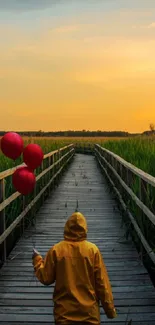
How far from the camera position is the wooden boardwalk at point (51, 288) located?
4785 mm

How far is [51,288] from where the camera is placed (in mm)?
5574

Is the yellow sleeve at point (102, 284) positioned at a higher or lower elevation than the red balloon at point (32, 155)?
lower

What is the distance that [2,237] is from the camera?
619cm

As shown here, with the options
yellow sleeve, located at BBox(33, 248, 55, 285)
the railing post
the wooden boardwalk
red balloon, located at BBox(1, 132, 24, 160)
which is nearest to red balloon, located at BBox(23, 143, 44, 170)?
red balloon, located at BBox(1, 132, 24, 160)

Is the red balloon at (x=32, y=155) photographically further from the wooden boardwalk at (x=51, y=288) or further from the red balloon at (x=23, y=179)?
the wooden boardwalk at (x=51, y=288)

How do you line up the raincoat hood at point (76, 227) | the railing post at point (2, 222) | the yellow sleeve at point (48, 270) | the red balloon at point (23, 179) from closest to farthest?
1. the raincoat hood at point (76, 227)
2. the yellow sleeve at point (48, 270)
3. the red balloon at point (23, 179)
4. the railing post at point (2, 222)

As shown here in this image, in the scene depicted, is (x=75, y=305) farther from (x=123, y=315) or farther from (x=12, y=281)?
(x=12, y=281)

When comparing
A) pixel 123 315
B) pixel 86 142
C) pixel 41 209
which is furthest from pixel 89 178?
pixel 86 142

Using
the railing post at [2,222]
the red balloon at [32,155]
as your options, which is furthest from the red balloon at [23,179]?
the railing post at [2,222]

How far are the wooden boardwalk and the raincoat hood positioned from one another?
5.86ft

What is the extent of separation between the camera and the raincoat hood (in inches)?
119

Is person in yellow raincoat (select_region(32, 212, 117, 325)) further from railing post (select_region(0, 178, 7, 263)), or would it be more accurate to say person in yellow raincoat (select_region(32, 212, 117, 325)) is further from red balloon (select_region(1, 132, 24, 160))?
railing post (select_region(0, 178, 7, 263))

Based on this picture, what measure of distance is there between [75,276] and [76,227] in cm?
29

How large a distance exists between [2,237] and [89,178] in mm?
13919
